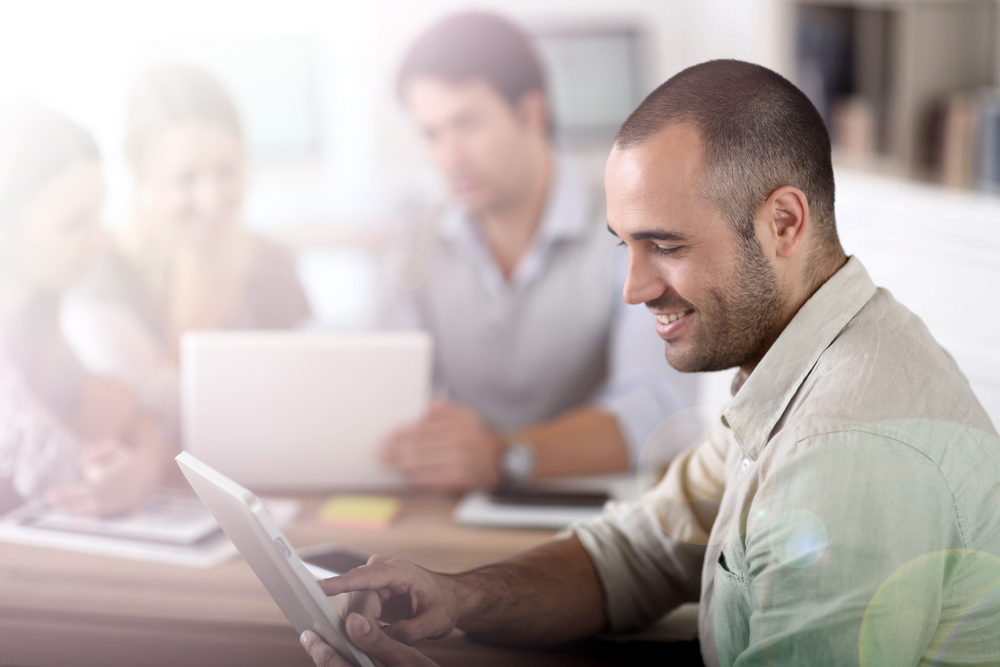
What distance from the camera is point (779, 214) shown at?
836 millimetres

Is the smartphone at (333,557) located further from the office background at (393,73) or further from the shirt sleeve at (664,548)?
the office background at (393,73)

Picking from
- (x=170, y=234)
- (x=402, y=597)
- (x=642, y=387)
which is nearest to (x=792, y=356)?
(x=402, y=597)

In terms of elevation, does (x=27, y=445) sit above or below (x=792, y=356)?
below

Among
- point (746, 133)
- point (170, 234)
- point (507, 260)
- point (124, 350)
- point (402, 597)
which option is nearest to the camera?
point (746, 133)

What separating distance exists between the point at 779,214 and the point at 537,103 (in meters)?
1.37

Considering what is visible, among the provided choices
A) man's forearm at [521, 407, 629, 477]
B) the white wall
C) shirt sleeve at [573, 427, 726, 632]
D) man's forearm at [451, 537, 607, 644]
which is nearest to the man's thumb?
man's forearm at [451, 537, 607, 644]

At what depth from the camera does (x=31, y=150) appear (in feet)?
5.16

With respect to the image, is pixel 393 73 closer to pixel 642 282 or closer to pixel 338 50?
pixel 338 50

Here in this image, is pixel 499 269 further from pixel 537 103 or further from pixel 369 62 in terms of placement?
pixel 369 62

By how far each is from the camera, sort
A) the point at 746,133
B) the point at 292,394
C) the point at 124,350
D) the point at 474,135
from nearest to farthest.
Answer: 1. the point at 746,133
2. the point at 292,394
3. the point at 124,350
4. the point at 474,135

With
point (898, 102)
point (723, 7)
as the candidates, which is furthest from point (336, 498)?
point (723, 7)

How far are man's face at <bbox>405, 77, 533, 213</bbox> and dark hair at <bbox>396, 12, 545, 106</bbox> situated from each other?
0.9 inches

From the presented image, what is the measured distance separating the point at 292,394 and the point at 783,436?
92 centimetres

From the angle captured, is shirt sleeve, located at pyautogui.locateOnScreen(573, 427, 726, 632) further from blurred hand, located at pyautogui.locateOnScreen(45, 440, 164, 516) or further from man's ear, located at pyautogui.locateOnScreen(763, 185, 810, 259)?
blurred hand, located at pyautogui.locateOnScreen(45, 440, 164, 516)
